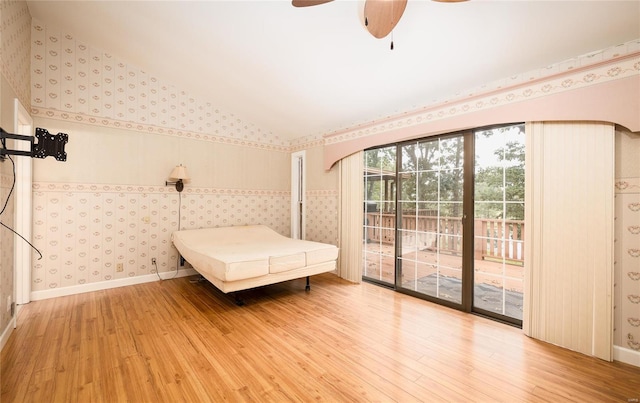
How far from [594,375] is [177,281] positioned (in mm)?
4572

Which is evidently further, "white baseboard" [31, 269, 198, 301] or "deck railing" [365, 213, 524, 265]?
"white baseboard" [31, 269, 198, 301]

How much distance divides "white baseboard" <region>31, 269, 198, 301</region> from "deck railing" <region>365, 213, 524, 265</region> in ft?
10.6

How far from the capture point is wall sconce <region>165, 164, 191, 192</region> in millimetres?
3957

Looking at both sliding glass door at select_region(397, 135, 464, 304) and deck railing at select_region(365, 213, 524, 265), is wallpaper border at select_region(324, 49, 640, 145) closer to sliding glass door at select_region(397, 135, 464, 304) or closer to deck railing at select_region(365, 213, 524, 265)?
sliding glass door at select_region(397, 135, 464, 304)

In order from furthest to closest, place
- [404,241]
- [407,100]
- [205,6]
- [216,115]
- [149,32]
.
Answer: [216,115]
[404,241]
[407,100]
[149,32]
[205,6]

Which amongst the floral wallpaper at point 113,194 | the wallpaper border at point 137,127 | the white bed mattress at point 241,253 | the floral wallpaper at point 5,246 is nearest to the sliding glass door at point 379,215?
the floral wallpaper at point 113,194

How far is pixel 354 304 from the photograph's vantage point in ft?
10.4

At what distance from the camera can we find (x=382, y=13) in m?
1.59

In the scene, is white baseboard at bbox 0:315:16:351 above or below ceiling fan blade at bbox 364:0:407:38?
below

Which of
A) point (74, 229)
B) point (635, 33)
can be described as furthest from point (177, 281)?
point (635, 33)

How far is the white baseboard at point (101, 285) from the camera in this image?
322cm

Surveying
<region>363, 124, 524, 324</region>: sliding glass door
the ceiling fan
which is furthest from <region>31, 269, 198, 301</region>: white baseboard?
the ceiling fan

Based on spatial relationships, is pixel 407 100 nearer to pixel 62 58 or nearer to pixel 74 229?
pixel 62 58

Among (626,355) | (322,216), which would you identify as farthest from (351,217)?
(626,355)
